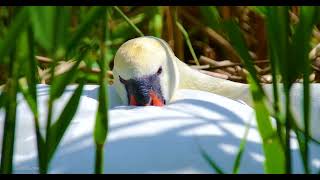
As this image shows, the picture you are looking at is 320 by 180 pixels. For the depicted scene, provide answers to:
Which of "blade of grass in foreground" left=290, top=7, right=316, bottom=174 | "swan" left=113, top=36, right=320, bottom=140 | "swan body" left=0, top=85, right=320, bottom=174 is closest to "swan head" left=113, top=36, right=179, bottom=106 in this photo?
"swan" left=113, top=36, right=320, bottom=140

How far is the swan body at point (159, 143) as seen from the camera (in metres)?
1.54

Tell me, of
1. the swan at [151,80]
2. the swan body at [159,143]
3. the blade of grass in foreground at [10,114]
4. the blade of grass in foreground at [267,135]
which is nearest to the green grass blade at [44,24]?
the blade of grass in foreground at [10,114]

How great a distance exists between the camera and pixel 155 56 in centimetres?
248

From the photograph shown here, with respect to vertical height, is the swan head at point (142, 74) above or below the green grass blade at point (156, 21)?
below

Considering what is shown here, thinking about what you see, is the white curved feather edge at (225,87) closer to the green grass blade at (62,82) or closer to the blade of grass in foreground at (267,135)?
the blade of grass in foreground at (267,135)

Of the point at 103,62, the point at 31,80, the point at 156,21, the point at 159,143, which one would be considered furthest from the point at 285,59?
the point at 156,21

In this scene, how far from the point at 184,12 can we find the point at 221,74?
1.13 feet

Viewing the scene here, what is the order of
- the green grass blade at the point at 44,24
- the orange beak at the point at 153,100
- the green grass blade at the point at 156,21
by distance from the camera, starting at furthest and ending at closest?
the green grass blade at the point at 156,21 → the orange beak at the point at 153,100 → the green grass blade at the point at 44,24

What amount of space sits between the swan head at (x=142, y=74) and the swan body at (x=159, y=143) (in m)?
0.42

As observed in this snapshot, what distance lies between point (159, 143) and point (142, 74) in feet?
2.66

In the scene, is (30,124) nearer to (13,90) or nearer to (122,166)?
(122,166)

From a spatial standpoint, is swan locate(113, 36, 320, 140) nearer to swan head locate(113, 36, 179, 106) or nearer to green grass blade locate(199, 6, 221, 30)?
swan head locate(113, 36, 179, 106)

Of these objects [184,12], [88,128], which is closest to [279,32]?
[88,128]

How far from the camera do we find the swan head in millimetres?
2361
